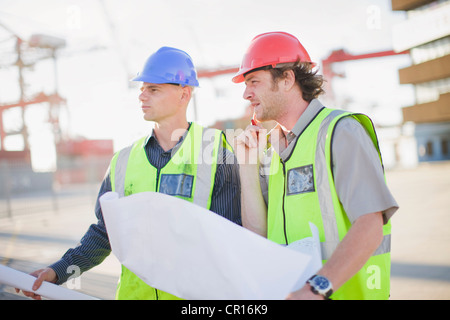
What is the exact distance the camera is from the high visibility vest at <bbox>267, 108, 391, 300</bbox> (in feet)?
4.65

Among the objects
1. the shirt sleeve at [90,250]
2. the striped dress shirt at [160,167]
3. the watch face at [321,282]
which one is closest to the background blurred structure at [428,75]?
the striped dress shirt at [160,167]

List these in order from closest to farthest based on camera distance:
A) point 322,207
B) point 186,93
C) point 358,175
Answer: point 358,175
point 322,207
point 186,93

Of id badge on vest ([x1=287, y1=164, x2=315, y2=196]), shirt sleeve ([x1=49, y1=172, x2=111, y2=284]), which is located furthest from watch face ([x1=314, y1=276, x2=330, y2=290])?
shirt sleeve ([x1=49, y1=172, x2=111, y2=284])

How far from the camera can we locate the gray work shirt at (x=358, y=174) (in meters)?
1.28

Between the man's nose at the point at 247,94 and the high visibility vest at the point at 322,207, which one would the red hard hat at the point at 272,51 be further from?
the high visibility vest at the point at 322,207

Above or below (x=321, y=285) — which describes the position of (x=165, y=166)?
above

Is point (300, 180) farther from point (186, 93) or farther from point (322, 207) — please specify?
point (186, 93)

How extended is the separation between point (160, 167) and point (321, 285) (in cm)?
120

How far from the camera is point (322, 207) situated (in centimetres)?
144

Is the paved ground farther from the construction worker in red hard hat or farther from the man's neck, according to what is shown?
the construction worker in red hard hat

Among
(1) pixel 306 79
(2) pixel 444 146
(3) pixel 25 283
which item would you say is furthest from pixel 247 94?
(2) pixel 444 146

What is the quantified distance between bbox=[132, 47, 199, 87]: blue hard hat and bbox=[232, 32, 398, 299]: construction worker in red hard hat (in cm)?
45
